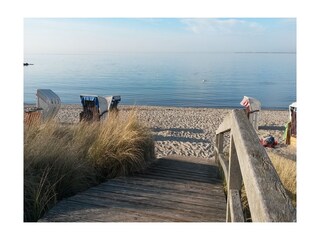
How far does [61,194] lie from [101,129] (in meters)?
A: 1.50

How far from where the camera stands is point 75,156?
383 centimetres

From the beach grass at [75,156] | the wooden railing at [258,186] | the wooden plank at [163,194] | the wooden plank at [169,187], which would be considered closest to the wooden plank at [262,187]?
the wooden railing at [258,186]

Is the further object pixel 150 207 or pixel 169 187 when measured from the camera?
pixel 169 187

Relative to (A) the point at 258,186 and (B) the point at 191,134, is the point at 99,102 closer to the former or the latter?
(B) the point at 191,134

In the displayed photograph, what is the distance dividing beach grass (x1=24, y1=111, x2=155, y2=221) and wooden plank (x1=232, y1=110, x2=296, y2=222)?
1713mm

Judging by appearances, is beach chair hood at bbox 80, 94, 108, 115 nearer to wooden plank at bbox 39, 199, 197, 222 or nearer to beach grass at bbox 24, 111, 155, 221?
beach grass at bbox 24, 111, 155, 221

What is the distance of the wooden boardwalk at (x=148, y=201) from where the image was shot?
287cm

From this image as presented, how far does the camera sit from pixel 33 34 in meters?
6.79

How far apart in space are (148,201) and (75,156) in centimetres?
100

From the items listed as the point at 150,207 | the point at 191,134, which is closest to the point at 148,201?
the point at 150,207

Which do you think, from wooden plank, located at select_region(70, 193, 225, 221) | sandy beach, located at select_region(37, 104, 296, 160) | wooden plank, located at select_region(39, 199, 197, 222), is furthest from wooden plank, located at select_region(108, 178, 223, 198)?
sandy beach, located at select_region(37, 104, 296, 160)
